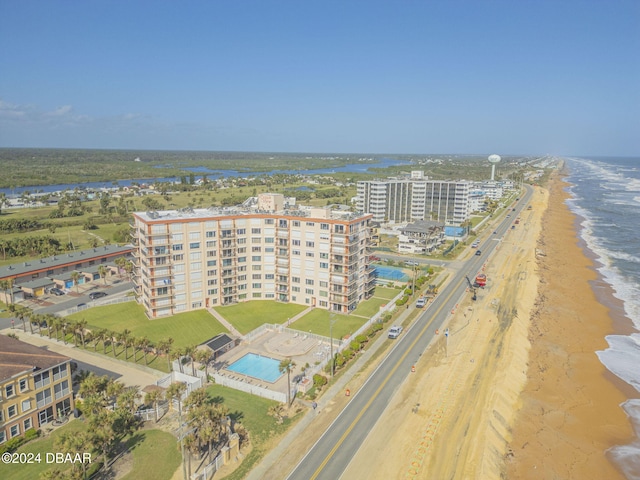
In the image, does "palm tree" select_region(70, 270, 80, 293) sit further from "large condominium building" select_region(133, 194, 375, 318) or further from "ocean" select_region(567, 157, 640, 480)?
"ocean" select_region(567, 157, 640, 480)

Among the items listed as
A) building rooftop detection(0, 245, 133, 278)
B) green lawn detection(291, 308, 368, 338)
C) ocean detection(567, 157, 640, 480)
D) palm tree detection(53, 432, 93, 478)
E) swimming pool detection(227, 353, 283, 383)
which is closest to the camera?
palm tree detection(53, 432, 93, 478)

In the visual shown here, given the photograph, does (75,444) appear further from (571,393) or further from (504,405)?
(571,393)

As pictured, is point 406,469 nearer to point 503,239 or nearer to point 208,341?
point 208,341

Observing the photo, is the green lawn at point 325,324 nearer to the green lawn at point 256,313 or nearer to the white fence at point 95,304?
the green lawn at point 256,313

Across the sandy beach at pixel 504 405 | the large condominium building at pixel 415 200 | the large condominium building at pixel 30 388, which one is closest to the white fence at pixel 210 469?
the sandy beach at pixel 504 405

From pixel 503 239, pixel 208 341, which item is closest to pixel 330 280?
pixel 208 341

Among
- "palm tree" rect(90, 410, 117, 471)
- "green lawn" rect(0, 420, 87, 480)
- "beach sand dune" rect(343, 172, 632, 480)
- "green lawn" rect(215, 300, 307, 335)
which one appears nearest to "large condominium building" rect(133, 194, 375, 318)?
"green lawn" rect(215, 300, 307, 335)
